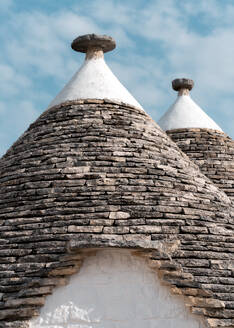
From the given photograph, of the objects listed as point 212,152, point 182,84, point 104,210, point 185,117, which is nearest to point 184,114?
point 185,117

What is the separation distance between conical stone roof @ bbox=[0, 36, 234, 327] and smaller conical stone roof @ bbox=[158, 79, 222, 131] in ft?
11.0

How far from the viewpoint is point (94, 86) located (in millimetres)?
10359

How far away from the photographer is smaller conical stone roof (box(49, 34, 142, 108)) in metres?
10.2

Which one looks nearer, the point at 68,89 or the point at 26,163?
the point at 26,163

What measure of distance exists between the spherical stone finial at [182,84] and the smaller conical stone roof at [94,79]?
3239mm

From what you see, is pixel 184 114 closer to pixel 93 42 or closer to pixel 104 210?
pixel 93 42

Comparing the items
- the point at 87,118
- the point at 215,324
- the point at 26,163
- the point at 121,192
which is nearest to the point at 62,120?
the point at 87,118

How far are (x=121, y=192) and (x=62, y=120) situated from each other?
194 cm

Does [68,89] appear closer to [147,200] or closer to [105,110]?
[105,110]

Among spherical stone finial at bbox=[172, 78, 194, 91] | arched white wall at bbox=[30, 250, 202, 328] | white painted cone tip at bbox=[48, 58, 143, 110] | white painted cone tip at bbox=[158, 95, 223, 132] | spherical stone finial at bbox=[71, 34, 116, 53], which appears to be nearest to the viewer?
arched white wall at bbox=[30, 250, 202, 328]

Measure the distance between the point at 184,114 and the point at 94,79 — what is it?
134 inches

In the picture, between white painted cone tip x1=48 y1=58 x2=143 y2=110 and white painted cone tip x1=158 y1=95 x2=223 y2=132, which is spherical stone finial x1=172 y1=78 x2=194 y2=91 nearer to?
white painted cone tip x1=158 y1=95 x2=223 y2=132

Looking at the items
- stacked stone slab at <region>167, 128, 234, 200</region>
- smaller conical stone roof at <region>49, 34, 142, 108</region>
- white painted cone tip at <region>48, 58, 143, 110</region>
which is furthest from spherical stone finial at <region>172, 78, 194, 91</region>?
white painted cone tip at <region>48, 58, 143, 110</region>

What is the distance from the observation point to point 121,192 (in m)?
8.27
